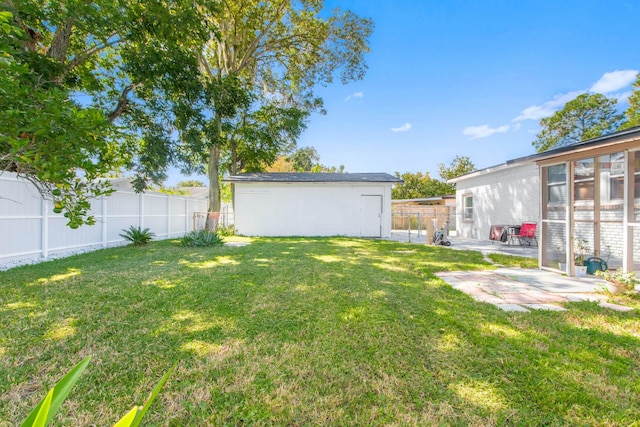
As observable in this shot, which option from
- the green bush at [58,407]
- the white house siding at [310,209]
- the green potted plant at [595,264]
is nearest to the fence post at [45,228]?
the white house siding at [310,209]

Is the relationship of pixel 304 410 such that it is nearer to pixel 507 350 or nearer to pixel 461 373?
pixel 461 373

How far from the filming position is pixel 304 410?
171 centimetres

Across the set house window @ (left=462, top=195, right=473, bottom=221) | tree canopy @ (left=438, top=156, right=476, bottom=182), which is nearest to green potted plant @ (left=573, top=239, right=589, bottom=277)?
house window @ (left=462, top=195, right=473, bottom=221)

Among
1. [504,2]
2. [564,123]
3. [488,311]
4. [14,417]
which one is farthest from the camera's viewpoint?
[564,123]

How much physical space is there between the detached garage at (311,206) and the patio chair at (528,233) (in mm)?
4931

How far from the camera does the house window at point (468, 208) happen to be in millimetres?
13611

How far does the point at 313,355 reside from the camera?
2334mm

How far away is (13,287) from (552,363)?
6.81 m

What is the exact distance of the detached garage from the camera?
41.7 feet

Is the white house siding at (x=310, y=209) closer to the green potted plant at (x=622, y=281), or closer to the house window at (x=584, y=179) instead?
the house window at (x=584, y=179)

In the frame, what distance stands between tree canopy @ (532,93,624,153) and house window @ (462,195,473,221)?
13.2m

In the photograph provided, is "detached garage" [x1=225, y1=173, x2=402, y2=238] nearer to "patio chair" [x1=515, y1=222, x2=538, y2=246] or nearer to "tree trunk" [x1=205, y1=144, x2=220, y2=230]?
"tree trunk" [x1=205, y1=144, x2=220, y2=230]

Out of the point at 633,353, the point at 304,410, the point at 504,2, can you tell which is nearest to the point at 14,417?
the point at 304,410

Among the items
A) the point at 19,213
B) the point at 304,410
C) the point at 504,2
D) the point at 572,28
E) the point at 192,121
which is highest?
the point at 504,2
